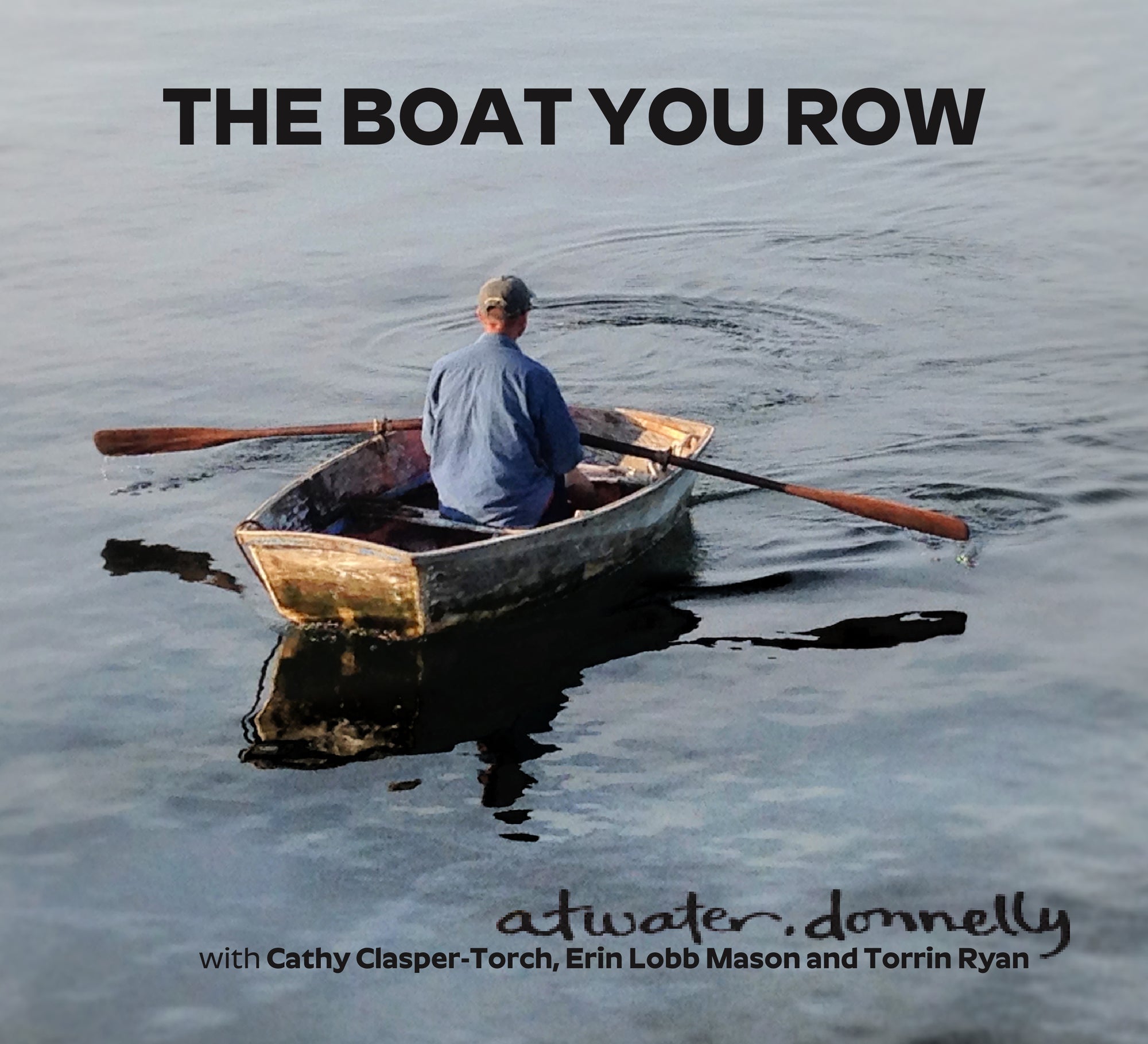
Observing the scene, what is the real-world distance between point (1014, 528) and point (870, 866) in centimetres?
414

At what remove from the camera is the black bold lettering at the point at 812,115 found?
21.4 meters

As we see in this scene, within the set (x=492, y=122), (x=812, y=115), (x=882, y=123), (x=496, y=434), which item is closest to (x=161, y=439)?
(x=496, y=434)

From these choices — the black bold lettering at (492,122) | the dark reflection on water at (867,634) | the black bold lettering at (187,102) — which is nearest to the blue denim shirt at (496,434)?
the dark reflection on water at (867,634)

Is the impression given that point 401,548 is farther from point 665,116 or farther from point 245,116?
point 245,116

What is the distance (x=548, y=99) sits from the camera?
22.5 meters

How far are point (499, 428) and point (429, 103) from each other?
14476 millimetres

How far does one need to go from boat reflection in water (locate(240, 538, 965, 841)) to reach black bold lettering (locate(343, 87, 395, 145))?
1295 centimetres

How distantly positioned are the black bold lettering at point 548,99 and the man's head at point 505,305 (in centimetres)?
1271

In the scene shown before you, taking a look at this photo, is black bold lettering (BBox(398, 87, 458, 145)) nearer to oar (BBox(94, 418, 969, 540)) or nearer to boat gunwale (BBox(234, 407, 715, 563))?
boat gunwale (BBox(234, 407, 715, 563))

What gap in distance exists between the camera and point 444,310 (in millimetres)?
15742

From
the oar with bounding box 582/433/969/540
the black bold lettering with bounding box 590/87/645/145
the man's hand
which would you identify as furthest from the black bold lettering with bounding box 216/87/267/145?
the oar with bounding box 582/433/969/540

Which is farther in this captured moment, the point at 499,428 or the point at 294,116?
the point at 294,116

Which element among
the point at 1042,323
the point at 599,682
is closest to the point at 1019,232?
the point at 1042,323

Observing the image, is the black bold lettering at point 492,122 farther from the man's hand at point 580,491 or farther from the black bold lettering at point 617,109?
the man's hand at point 580,491
